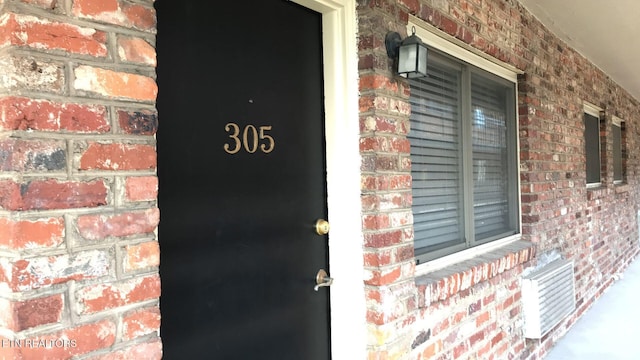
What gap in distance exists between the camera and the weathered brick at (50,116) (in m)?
0.90

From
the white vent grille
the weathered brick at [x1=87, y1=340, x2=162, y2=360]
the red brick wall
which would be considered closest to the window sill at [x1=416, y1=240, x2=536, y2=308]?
the red brick wall

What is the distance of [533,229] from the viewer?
3420 mm

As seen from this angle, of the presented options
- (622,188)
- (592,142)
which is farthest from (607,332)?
(622,188)

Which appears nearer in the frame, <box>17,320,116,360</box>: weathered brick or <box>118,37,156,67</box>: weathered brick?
<box>17,320,116,360</box>: weathered brick

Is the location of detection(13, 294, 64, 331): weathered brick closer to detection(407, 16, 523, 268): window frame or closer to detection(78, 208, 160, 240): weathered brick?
detection(78, 208, 160, 240): weathered brick

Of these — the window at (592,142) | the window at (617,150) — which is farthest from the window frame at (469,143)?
the window at (617,150)

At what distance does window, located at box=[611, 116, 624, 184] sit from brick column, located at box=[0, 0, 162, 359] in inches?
283

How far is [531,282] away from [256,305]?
7.64 feet

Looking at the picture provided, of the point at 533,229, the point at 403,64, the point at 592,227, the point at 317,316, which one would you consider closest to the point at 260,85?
the point at 403,64

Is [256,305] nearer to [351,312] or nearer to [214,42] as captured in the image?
[351,312]

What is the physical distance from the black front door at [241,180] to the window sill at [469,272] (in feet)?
1.84

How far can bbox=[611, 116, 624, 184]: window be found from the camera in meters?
6.62

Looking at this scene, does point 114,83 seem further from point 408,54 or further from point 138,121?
point 408,54

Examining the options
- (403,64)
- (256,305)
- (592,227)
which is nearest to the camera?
(256,305)
